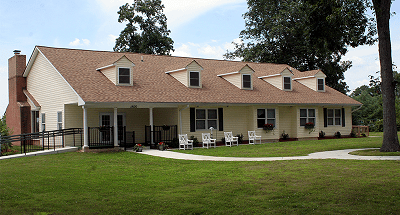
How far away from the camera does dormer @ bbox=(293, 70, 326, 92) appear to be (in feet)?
99.3

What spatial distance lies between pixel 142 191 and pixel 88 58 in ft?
56.4

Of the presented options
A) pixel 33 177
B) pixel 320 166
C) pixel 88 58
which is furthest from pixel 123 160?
pixel 88 58

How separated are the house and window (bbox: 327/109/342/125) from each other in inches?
3.0

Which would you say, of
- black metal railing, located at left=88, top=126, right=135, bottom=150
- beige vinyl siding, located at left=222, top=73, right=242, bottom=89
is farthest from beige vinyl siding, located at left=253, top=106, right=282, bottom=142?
black metal railing, located at left=88, top=126, right=135, bottom=150

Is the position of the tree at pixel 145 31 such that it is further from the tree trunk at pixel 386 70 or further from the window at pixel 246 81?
the tree trunk at pixel 386 70

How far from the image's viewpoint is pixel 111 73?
21688 mm

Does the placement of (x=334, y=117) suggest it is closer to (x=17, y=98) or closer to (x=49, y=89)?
(x=49, y=89)

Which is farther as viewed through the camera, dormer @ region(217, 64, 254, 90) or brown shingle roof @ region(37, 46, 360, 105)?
dormer @ region(217, 64, 254, 90)

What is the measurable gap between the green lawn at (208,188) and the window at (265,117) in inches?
461

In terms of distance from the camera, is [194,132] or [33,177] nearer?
[33,177]

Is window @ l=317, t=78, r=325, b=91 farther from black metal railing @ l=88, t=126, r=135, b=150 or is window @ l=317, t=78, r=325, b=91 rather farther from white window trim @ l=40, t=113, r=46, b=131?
white window trim @ l=40, t=113, r=46, b=131

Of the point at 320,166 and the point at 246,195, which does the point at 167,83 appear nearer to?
the point at 320,166

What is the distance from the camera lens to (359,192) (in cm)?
838

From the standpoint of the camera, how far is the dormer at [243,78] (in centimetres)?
2617
